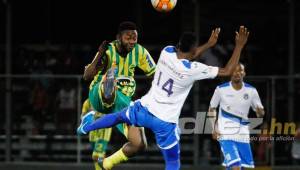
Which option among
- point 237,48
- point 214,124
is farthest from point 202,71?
point 214,124

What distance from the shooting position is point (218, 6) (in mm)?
19688

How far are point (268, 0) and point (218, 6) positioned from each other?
44.9 inches

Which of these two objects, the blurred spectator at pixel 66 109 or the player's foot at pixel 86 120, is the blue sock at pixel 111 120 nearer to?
the player's foot at pixel 86 120

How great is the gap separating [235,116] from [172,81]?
321cm

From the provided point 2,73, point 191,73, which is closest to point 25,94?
point 2,73

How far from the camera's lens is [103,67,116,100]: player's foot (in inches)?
496

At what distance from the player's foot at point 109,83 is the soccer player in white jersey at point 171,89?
1.00 metres

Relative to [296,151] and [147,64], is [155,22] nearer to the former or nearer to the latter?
[296,151]

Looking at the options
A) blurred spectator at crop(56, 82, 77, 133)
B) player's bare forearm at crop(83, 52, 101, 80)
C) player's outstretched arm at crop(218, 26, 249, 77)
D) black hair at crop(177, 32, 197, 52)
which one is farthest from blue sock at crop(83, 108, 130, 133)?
blurred spectator at crop(56, 82, 77, 133)

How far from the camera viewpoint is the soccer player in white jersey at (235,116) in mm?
13930

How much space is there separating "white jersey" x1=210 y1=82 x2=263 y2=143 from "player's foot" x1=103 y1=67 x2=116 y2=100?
90.3 inches

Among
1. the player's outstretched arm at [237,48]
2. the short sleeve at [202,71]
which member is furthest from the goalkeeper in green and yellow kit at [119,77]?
the player's outstretched arm at [237,48]

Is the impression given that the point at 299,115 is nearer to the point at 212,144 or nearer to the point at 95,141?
the point at 212,144

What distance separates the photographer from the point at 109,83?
41.4 ft
